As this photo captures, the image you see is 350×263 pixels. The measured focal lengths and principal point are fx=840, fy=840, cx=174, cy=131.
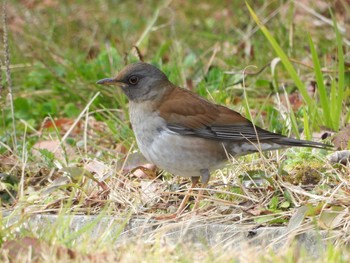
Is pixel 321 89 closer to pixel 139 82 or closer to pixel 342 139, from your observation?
pixel 342 139

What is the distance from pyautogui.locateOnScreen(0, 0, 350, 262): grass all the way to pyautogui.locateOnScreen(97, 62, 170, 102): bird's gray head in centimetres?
45

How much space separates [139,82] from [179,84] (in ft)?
5.66

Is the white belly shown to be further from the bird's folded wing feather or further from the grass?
the grass

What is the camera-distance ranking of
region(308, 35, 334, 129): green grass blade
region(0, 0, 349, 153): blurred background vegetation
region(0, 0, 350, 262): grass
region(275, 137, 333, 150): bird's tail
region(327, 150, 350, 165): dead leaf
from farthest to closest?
region(0, 0, 349, 153): blurred background vegetation
region(308, 35, 334, 129): green grass blade
region(327, 150, 350, 165): dead leaf
region(275, 137, 333, 150): bird's tail
region(0, 0, 350, 262): grass

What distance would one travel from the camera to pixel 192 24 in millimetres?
10195

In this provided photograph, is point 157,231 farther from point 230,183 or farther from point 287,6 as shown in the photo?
point 287,6

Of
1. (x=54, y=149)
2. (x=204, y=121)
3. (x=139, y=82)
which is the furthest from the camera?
(x=54, y=149)

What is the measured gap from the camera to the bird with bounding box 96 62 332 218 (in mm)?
5457

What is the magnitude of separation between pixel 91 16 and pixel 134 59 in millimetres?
2644

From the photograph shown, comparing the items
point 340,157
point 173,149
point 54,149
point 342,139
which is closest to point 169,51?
point 54,149

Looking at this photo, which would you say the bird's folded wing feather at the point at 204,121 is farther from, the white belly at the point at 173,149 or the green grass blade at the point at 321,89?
the green grass blade at the point at 321,89

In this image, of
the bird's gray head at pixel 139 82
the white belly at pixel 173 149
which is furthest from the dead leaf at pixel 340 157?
the bird's gray head at pixel 139 82

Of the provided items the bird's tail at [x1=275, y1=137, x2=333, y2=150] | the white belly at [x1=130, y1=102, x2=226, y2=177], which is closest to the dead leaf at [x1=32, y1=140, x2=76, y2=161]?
the white belly at [x1=130, y1=102, x2=226, y2=177]

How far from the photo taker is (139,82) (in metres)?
5.97
